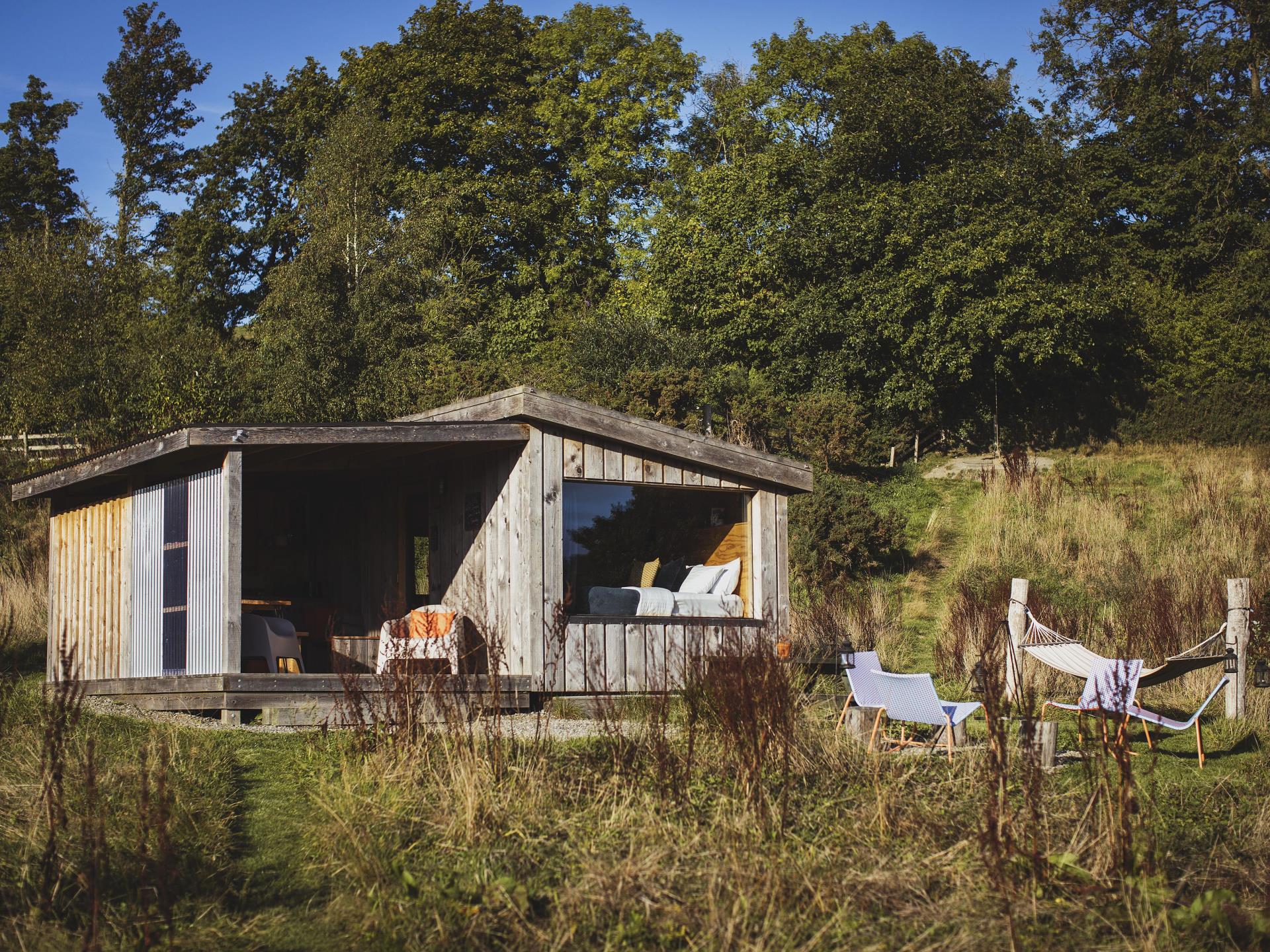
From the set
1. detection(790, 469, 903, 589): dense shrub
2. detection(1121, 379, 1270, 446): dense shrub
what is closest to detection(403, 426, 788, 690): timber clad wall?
detection(790, 469, 903, 589): dense shrub

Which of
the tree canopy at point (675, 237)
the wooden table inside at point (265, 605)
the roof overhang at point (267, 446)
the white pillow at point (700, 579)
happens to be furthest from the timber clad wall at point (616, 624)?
the tree canopy at point (675, 237)

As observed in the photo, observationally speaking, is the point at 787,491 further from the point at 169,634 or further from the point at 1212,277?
the point at 1212,277

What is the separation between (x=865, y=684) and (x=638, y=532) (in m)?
3.13

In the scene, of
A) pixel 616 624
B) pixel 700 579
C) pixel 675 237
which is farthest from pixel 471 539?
pixel 675 237

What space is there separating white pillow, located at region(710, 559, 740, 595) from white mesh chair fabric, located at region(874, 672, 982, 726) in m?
3.28

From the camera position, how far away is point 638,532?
10742 mm

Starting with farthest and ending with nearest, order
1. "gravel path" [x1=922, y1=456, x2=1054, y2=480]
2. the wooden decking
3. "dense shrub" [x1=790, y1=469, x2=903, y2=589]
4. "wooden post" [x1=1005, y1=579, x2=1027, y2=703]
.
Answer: "gravel path" [x1=922, y1=456, x2=1054, y2=480] < "dense shrub" [x1=790, y1=469, x2=903, y2=589] < "wooden post" [x1=1005, y1=579, x2=1027, y2=703] < the wooden decking

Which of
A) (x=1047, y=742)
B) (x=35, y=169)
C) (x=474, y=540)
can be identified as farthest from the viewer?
(x=35, y=169)

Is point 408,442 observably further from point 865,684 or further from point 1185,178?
point 1185,178

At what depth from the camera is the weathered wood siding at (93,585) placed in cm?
1048

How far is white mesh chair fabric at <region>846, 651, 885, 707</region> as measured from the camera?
313 inches

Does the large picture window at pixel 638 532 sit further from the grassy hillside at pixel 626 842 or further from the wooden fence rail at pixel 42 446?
the wooden fence rail at pixel 42 446

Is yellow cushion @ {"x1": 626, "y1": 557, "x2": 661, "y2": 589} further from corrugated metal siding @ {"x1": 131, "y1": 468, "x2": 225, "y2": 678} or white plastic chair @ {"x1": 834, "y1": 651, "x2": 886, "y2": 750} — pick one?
corrugated metal siding @ {"x1": 131, "y1": 468, "x2": 225, "y2": 678}

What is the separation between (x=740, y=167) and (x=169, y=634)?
68.2 ft
